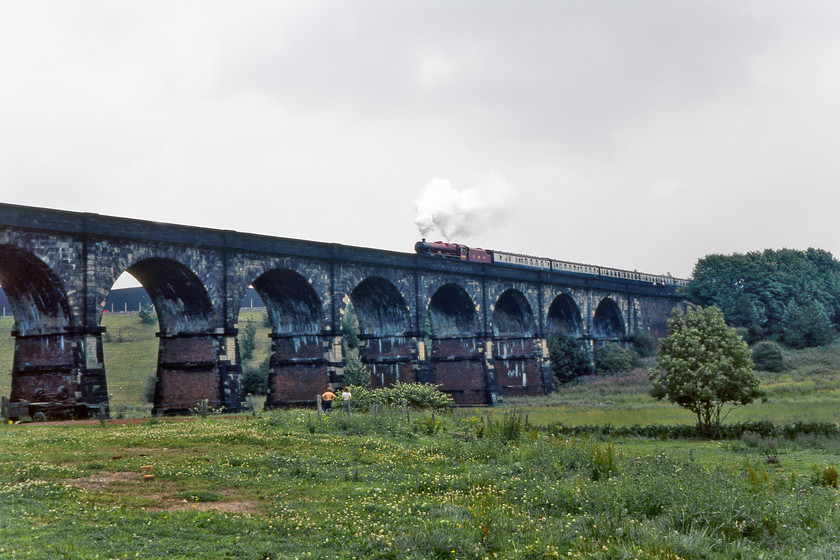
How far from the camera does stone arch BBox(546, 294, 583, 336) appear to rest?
204 ft

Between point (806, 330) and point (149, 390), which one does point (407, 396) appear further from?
point (806, 330)

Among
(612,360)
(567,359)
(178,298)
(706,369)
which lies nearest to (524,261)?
Answer: (567,359)

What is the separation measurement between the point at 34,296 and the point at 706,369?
81.8ft

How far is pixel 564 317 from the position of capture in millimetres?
63625

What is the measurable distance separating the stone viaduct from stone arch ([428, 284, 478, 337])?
0.09 m

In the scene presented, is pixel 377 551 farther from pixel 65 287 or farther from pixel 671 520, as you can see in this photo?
pixel 65 287

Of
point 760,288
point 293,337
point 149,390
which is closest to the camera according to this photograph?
point 293,337

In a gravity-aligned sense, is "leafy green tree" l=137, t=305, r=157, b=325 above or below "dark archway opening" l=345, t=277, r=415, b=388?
above

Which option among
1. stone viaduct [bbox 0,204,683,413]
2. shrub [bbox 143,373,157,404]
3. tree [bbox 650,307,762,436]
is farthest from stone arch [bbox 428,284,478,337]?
tree [bbox 650,307,762,436]

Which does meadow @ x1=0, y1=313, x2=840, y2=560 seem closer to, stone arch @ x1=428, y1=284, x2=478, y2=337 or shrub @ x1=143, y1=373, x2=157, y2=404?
stone arch @ x1=428, y1=284, x2=478, y2=337

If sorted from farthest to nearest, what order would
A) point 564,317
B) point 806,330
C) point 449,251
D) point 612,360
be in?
1. point 806,330
2. point 564,317
3. point 612,360
4. point 449,251

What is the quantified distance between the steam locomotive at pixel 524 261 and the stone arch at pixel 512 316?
3.09 m

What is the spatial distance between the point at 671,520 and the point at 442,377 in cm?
3932

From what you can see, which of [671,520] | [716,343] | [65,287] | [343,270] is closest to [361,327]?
[343,270]
